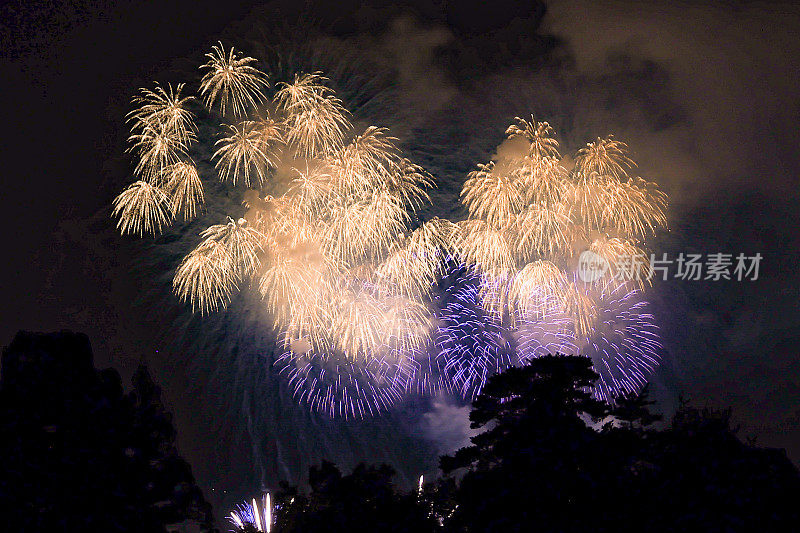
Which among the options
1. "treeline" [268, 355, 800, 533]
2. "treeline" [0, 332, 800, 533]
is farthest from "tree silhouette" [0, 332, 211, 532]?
"treeline" [268, 355, 800, 533]

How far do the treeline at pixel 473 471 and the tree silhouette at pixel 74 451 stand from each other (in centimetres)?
5

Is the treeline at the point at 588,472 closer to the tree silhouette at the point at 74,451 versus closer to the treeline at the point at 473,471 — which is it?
the treeline at the point at 473,471

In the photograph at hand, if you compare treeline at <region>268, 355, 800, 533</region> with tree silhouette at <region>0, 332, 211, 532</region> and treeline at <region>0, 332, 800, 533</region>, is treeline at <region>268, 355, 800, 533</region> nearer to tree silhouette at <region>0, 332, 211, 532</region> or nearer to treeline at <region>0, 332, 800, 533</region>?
treeline at <region>0, 332, 800, 533</region>

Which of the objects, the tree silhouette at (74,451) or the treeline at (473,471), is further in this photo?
the tree silhouette at (74,451)

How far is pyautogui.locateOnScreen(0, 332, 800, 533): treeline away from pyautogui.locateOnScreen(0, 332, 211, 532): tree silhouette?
0.16 ft

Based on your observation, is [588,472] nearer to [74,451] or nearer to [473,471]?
[473,471]

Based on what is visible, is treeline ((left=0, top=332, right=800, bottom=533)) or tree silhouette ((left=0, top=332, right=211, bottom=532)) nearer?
treeline ((left=0, top=332, right=800, bottom=533))

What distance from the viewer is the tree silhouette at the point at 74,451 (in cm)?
3056

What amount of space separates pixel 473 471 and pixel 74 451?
16881mm

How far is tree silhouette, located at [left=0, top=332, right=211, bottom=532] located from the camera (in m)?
30.6

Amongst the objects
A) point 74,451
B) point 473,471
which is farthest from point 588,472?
point 74,451

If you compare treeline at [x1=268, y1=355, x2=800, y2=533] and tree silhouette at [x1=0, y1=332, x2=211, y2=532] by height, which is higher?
tree silhouette at [x1=0, y1=332, x2=211, y2=532]

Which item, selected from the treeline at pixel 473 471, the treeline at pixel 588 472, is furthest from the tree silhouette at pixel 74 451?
the treeline at pixel 588 472

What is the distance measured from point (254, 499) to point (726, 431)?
27.9 metres
